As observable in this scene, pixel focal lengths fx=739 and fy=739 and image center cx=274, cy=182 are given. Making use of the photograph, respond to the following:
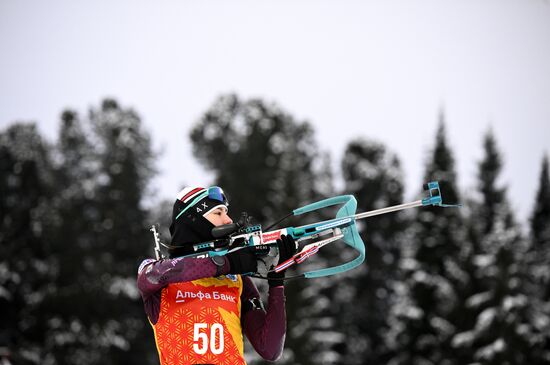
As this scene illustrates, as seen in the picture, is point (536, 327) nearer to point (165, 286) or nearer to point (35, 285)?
point (35, 285)

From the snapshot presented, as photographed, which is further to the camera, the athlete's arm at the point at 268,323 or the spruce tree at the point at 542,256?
the spruce tree at the point at 542,256

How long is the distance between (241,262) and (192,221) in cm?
46

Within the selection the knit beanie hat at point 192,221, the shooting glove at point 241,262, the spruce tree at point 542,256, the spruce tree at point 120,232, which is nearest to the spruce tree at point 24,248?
the spruce tree at point 120,232

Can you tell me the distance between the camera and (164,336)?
3818 mm

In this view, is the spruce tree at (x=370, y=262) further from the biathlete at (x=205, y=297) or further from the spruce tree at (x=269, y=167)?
the biathlete at (x=205, y=297)

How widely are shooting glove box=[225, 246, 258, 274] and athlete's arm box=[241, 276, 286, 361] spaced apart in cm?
28

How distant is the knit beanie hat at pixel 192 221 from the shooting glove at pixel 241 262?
335 millimetres

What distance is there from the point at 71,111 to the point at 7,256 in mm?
13391

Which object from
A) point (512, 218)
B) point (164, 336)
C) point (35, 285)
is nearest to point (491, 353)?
point (512, 218)

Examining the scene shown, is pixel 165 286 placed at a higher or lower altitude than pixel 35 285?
higher

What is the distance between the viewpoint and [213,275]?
3.73 metres

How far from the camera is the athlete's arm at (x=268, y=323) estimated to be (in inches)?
155

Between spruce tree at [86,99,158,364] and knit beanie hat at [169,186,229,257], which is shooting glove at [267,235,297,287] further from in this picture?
spruce tree at [86,99,158,364]

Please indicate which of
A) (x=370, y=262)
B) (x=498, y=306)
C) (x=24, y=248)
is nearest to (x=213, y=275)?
(x=498, y=306)
